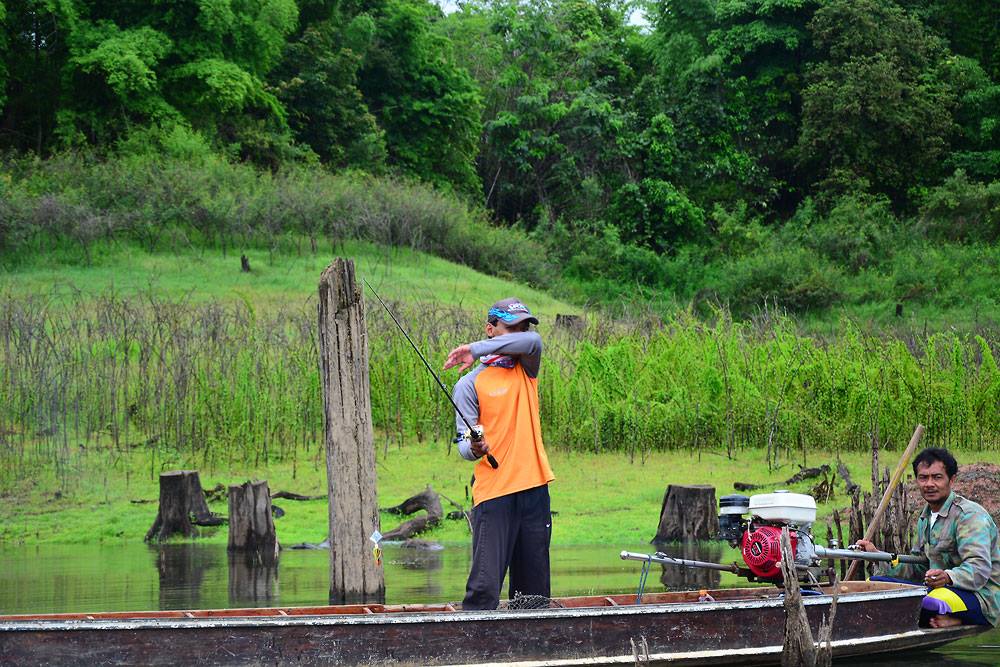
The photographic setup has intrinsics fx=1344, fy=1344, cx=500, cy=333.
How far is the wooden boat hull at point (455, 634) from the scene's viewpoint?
650cm

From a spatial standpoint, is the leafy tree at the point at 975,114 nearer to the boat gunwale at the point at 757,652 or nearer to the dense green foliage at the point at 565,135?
the dense green foliage at the point at 565,135

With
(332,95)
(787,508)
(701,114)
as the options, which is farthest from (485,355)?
(701,114)

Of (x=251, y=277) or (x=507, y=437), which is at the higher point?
(x=251, y=277)

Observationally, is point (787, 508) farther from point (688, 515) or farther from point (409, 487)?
point (409, 487)

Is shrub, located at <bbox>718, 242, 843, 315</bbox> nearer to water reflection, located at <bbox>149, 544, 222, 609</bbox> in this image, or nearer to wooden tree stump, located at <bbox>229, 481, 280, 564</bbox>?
water reflection, located at <bbox>149, 544, 222, 609</bbox>

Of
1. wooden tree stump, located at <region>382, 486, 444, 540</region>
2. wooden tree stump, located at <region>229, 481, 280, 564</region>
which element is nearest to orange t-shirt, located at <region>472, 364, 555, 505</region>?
wooden tree stump, located at <region>229, 481, 280, 564</region>

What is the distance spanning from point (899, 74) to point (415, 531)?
26030mm

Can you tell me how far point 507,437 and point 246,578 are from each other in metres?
4.35

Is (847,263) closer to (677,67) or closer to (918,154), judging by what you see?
(918,154)

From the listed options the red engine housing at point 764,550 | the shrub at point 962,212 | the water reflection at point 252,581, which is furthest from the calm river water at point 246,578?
the shrub at point 962,212

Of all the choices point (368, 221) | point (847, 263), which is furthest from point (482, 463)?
point (847, 263)

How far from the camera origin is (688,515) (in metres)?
11.5

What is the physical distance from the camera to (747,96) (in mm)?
38250

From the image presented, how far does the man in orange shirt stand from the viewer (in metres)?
6.92
